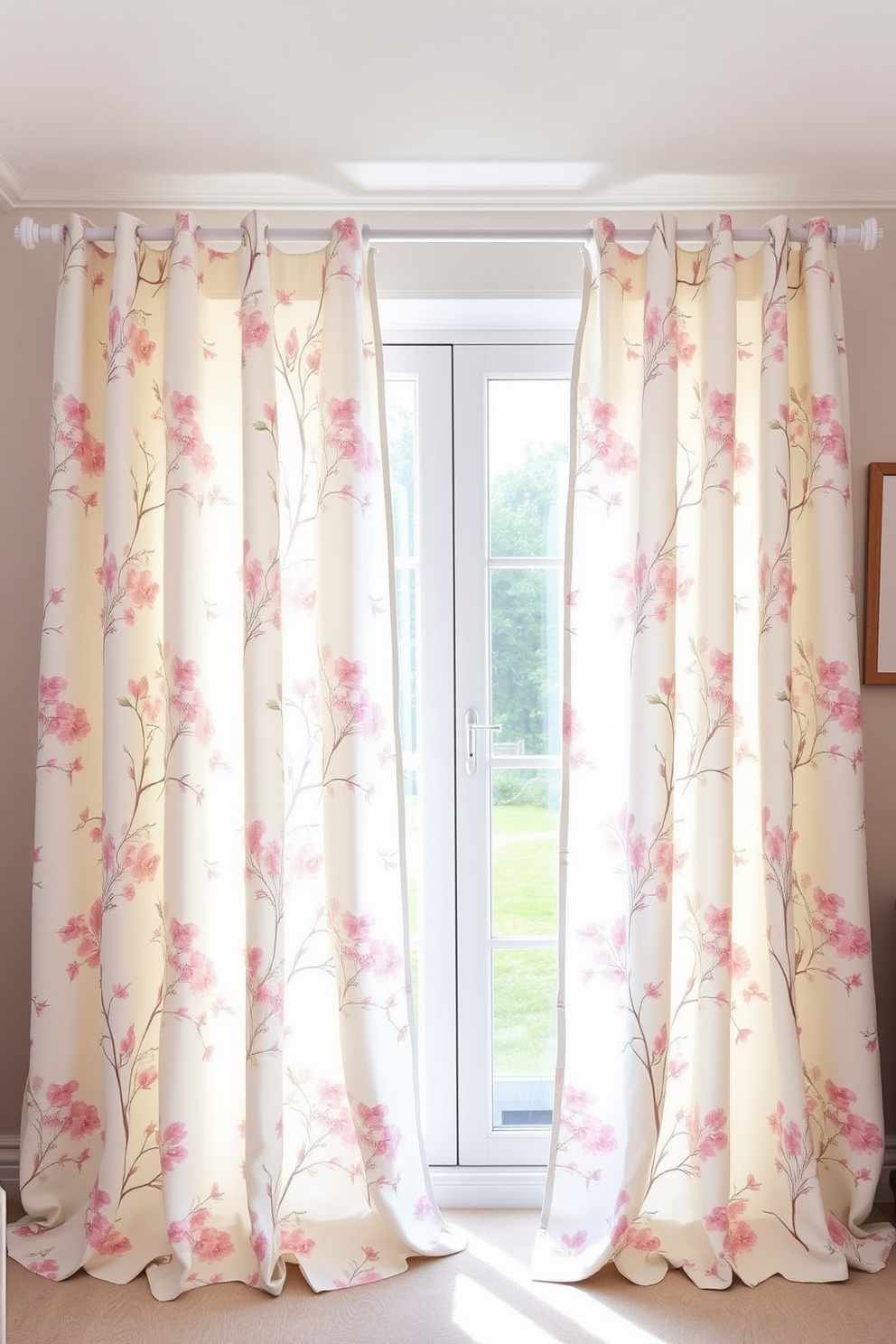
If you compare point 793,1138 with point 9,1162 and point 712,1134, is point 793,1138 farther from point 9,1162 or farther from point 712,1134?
point 9,1162

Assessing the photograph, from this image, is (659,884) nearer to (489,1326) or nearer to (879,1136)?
(879,1136)

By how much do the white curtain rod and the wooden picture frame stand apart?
58 cm

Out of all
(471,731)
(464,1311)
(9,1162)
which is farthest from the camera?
(471,731)

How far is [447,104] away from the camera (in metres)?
2.22

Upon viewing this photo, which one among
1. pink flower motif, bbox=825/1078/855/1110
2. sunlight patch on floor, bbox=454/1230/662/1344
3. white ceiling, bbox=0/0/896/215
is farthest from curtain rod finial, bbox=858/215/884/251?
sunlight patch on floor, bbox=454/1230/662/1344

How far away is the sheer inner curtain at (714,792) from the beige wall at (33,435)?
275 millimetres

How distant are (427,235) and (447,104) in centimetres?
27

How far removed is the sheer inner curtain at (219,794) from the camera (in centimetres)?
226

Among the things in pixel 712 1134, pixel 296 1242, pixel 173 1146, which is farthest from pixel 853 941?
pixel 173 1146

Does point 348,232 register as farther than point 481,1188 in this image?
No

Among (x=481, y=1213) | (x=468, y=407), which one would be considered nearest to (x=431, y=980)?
(x=481, y=1213)

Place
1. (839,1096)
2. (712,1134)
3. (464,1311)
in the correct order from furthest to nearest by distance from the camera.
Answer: (839,1096), (712,1134), (464,1311)

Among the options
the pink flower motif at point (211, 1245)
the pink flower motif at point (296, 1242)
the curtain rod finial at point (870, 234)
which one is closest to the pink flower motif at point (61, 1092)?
the pink flower motif at point (211, 1245)

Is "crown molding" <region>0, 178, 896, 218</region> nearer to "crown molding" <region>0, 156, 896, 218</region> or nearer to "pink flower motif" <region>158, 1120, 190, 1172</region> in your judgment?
"crown molding" <region>0, 156, 896, 218</region>
